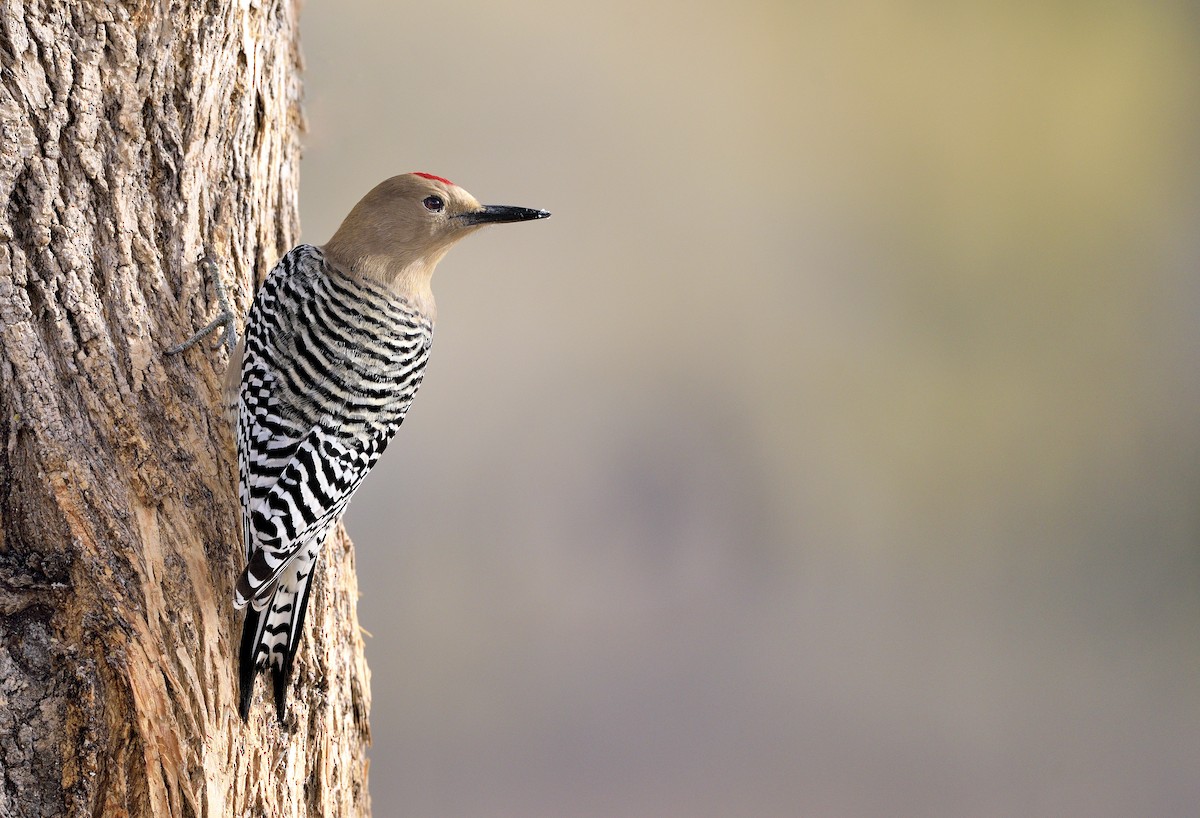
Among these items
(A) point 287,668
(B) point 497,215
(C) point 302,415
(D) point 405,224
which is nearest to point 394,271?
(D) point 405,224

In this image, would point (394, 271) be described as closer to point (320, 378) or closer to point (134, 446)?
point (320, 378)

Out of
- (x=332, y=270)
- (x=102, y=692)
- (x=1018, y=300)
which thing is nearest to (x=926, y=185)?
(x=1018, y=300)

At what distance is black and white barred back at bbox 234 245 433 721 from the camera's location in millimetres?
1276

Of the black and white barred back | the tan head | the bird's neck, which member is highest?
the tan head

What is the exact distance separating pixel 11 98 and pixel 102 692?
749 millimetres

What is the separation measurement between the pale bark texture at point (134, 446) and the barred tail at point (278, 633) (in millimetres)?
20

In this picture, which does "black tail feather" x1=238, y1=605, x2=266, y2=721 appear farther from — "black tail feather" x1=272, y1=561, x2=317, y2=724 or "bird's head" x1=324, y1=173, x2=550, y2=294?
"bird's head" x1=324, y1=173, x2=550, y2=294

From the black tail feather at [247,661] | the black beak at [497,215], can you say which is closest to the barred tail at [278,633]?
the black tail feather at [247,661]

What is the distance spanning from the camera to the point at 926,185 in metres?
3.56

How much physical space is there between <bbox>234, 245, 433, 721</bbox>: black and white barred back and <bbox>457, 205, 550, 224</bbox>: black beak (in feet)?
0.53

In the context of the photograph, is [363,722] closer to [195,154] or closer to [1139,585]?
[195,154]

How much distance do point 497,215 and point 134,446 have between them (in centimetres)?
59

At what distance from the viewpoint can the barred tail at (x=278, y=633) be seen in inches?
50.3

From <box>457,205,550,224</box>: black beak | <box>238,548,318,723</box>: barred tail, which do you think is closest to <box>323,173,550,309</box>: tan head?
<box>457,205,550,224</box>: black beak
